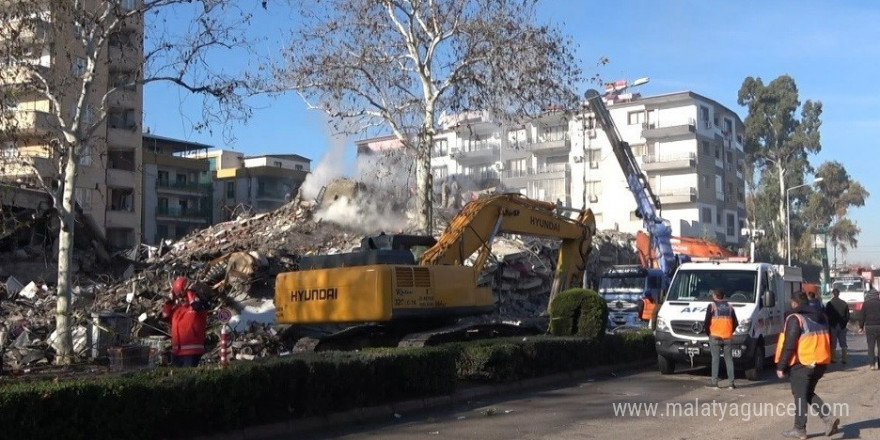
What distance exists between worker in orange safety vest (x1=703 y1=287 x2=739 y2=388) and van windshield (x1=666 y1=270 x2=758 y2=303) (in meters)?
1.73

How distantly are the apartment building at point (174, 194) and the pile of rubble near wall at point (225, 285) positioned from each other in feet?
92.0

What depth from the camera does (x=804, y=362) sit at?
1047cm

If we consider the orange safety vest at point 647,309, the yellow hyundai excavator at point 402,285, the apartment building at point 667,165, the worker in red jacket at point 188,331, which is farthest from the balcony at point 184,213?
the worker in red jacket at point 188,331

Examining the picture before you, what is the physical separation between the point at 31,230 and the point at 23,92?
522 inches

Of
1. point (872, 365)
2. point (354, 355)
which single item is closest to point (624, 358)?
point (872, 365)

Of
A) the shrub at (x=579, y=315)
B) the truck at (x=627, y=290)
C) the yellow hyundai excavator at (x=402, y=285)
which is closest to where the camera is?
the yellow hyundai excavator at (x=402, y=285)

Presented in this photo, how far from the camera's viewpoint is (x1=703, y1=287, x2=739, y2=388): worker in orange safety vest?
51.6ft

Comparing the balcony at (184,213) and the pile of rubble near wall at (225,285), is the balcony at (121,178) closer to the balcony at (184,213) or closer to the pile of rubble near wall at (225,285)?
the balcony at (184,213)

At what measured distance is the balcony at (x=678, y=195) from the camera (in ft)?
196

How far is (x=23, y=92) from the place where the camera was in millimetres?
15852

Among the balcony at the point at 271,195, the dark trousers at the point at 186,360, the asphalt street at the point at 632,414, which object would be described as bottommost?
the asphalt street at the point at 632,414

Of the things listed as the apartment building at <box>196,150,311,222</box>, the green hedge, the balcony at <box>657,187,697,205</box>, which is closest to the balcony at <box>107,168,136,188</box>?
the apartment building at <box>196,150,311,222</box>

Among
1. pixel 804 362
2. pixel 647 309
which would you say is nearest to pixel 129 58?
pixel 804 362

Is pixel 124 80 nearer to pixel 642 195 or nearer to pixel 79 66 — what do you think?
pixel 79 66
